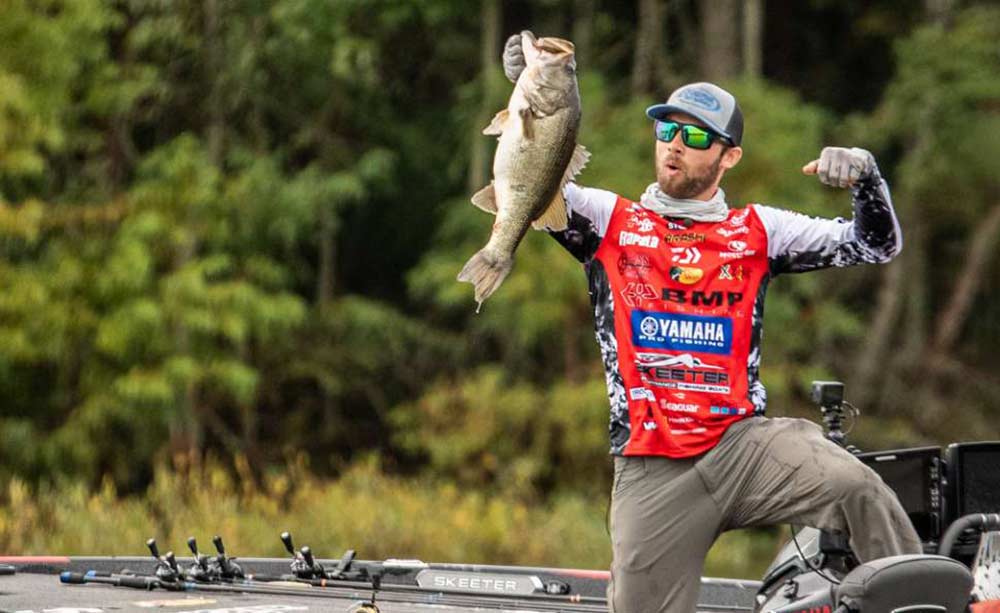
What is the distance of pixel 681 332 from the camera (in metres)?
4.34

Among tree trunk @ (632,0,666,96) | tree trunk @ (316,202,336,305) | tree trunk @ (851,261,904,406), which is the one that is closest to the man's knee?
tree trunk @ (316,202,336,305)

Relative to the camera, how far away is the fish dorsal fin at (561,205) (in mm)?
4039

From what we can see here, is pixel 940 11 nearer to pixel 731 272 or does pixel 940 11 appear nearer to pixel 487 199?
pixel 731 272

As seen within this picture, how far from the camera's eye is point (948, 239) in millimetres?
20875

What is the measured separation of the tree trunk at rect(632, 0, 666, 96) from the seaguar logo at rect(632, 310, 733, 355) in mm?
14258

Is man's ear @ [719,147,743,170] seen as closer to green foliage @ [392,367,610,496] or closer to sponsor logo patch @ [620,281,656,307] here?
sponsor logo patch @ [620,281,656,307]

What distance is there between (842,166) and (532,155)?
2.51 feet

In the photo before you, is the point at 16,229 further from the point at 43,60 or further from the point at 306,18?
the point at 306,18

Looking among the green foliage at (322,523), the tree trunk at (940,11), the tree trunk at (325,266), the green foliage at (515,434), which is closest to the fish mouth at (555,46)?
the green foliage at (322,523)

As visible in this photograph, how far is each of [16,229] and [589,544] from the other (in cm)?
520

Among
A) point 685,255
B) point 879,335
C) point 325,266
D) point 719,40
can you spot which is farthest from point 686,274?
point 879,335

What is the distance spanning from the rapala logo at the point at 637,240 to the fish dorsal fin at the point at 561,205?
0.23 m

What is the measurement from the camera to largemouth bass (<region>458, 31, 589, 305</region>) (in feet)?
12.3

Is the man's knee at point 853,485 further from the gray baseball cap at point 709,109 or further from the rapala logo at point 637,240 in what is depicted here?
the gray baseball cap at point 709,109
